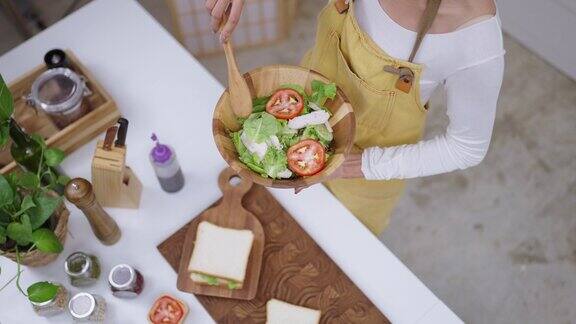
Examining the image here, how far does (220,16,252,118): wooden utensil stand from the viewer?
3.81ft

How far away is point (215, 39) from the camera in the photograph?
8.60ft

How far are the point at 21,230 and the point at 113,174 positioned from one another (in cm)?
25

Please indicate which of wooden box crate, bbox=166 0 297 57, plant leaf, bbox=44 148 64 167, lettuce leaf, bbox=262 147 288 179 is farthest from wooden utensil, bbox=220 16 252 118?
wooden box crate, bbox=166 0 297 57

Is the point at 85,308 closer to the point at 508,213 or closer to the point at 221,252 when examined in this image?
the point at 221,252

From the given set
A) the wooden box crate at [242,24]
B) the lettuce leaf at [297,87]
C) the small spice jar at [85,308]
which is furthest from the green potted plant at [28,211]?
the wooden box crate at [242,24]

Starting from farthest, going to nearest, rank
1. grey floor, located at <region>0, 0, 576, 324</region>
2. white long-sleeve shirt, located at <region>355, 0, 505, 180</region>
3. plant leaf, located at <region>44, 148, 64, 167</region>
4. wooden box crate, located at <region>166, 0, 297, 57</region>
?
wooden box crate, located at <region>166, 0, 297, 57</region> → grey floor, located at <region>0, 0, 576, 324</region> → plant leaf, located at <region>44, 148, 64, 167</region> → white long-sleeve shirt, located at <region>355, 0, 505, 180</region>

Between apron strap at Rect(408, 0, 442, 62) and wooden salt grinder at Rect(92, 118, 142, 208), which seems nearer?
apron strap at Rect(408, 0, 442, 62)

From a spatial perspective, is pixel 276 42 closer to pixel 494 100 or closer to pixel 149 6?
pixel 149 6

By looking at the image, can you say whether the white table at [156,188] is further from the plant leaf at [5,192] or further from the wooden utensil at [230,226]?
the plant leaf at [5,192]

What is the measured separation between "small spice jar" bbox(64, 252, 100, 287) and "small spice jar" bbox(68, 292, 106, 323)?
0.16 feet

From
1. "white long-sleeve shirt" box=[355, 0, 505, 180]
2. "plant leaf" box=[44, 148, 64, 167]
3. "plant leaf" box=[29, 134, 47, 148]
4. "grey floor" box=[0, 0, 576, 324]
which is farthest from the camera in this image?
"grey floor" box=[0, 0, 576, 324]

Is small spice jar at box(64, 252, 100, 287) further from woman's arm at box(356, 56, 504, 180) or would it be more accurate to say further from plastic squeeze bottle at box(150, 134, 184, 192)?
woman's arm at box(356, 56, 504, 180)

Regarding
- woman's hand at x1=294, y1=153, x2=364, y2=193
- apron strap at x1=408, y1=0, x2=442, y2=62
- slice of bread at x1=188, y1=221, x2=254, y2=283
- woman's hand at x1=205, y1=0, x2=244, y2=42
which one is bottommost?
slice of bread at x1=188, y1=221, x2=254, y2=283

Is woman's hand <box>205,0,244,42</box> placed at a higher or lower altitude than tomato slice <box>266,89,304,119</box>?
higher
